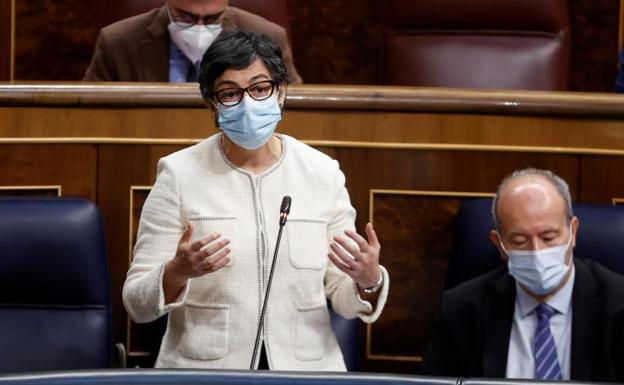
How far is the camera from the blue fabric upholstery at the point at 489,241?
53.4 inches

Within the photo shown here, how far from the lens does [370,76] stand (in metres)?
2.30

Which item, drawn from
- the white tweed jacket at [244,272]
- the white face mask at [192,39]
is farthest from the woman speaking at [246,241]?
the white face mask at [192,39]

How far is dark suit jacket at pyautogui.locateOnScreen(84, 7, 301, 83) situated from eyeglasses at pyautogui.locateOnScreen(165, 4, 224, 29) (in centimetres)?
2

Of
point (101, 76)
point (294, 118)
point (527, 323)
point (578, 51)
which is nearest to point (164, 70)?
point (101, 76)

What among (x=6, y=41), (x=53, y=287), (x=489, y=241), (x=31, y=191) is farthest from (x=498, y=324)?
(x=6, y=41)

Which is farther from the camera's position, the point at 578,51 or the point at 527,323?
the point at 578,51

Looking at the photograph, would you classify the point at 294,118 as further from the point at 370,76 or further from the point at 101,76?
the point at 370,76

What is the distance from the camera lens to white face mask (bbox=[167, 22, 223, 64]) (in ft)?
5.75

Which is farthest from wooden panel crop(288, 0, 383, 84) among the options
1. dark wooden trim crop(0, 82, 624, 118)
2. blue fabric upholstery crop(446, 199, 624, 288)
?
blue fabric upholstery crop(446, 199, 624, 288)

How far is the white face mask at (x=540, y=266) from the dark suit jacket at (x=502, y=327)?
0.02 m

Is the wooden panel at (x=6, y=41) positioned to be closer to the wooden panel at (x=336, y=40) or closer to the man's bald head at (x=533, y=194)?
the wooden panel at (x=336, y=40)

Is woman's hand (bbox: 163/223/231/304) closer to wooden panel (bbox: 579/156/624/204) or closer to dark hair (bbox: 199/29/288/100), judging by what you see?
dark hair (bbox: 199/29/288/100)

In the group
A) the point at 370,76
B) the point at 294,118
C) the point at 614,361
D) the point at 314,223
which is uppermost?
the point at 370,76

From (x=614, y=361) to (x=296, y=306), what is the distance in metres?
0.33
